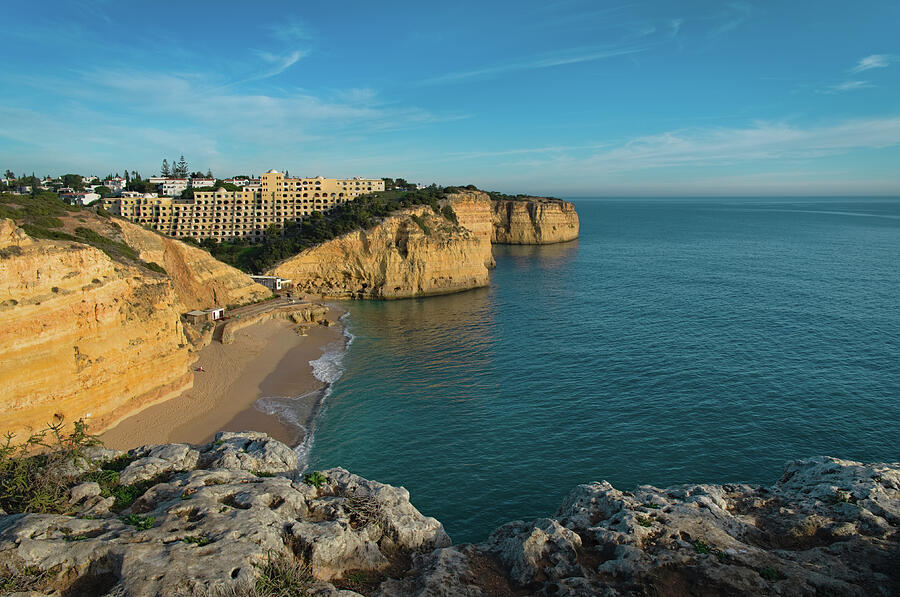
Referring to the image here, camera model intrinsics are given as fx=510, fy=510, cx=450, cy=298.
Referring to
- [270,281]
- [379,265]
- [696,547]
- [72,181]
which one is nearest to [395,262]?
[379,265]

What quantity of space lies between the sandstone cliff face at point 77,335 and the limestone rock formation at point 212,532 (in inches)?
348

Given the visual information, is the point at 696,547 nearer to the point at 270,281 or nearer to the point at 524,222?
the point at 270,281

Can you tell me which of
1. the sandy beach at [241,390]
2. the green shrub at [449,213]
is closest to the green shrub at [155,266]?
the sandy beach at [241,390]

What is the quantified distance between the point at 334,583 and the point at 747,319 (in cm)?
4921

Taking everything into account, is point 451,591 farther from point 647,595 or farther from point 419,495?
point 419,495

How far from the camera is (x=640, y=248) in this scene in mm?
114438

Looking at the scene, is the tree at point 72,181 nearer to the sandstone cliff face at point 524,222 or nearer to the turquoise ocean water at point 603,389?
the sandstone cliff face at point 524,222

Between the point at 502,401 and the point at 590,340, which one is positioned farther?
the point at 590,340

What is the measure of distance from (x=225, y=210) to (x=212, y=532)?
90.2 metres

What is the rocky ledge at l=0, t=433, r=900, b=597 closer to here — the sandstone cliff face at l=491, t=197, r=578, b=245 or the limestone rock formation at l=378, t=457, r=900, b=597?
the limestone rock formation at l=378, t=457, r=900, b=597

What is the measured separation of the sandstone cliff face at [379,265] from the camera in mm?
67500

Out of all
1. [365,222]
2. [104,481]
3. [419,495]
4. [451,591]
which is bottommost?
[419,495]

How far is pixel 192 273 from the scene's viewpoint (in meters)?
50.2

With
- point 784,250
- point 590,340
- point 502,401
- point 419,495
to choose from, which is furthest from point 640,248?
point 419,495
